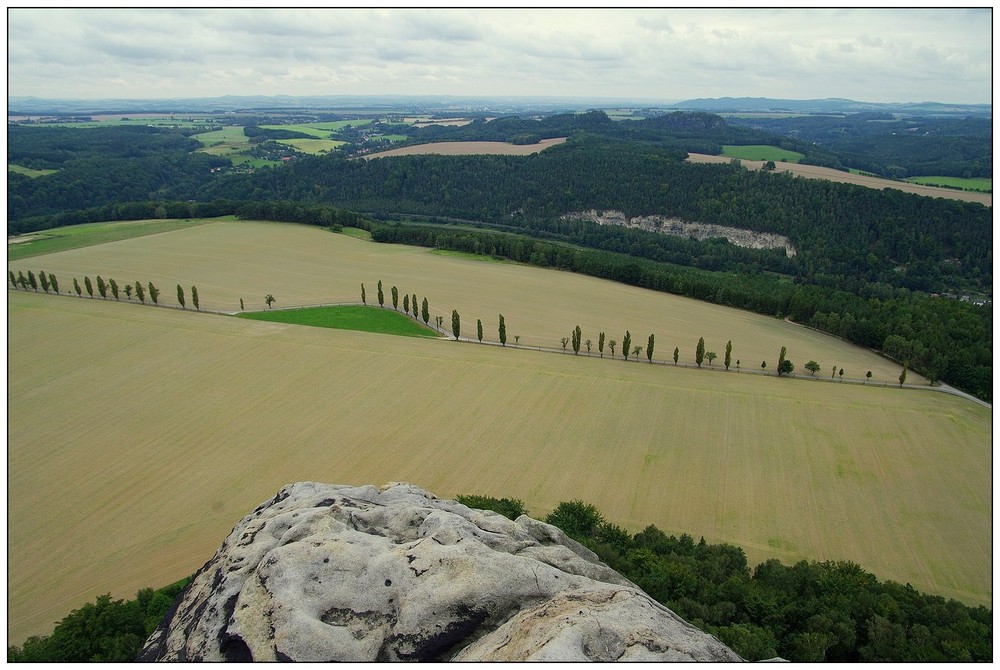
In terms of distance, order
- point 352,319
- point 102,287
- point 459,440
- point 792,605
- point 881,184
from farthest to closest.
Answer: point 881,184 < point 102,287 < point 352,319 < point 459,440 < point 792,605

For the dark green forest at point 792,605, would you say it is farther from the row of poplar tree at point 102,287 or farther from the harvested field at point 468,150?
the harvested field at point 468,150

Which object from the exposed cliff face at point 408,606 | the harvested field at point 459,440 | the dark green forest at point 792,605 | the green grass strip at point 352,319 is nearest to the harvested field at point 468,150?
the green grass strip at point 352,319

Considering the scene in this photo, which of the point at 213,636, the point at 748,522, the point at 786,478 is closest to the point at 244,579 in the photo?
the point at 213,636

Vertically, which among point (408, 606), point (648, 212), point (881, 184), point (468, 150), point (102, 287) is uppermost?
point (468, 150)

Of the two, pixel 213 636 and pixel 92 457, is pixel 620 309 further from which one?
pixel 213 636

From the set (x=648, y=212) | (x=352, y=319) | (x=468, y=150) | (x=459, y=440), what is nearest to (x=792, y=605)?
(x=459, y=440)

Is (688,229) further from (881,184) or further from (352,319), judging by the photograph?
(352,319)

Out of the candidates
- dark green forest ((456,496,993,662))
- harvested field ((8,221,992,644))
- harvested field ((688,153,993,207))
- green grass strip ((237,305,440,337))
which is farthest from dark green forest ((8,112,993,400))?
dark green forest ((456,496,993,662))
